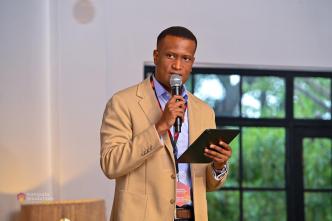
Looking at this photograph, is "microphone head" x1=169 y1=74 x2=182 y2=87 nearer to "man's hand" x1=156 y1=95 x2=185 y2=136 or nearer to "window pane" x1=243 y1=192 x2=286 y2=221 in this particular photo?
"man's hand" x1=156 y1=95 x2=185 y2=136

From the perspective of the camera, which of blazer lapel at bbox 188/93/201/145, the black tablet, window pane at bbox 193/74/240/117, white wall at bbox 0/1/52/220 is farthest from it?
window pane at bbox 193/74/240/117

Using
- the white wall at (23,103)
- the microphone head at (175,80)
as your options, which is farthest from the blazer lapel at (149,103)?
the white wall at (23,103)

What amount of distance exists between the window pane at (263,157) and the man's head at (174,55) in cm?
294

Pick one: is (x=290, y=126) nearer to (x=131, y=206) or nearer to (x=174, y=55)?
(x=174, y=55)

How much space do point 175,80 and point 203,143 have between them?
27 centimetres

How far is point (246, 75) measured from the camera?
211 inches

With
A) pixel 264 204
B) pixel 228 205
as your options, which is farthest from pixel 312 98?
pixel 228 205

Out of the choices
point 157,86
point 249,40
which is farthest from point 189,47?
point 249,40

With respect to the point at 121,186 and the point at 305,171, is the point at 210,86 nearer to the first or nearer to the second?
the point at 305,171

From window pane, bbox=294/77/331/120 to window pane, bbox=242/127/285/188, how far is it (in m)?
0.26

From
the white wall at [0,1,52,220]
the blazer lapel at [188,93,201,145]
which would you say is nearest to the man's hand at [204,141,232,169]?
the blazer lapel at [188,93,201,145]

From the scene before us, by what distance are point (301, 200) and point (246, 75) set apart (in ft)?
3.64

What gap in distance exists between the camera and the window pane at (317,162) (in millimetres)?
5586

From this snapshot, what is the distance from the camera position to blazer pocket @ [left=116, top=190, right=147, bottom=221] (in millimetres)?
2352
